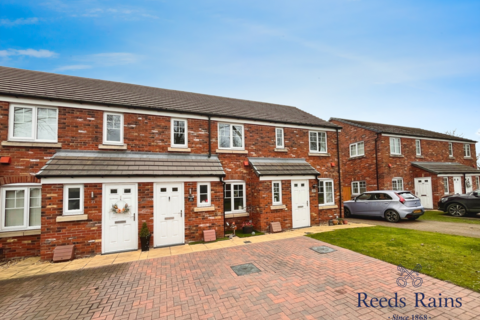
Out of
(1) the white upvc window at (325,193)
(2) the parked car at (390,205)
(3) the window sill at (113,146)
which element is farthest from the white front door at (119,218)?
(2) the parked car at (390,205)

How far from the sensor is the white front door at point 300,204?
11016 millimetres

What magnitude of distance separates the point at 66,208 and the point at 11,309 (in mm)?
3621

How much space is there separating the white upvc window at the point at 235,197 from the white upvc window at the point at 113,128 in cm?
538

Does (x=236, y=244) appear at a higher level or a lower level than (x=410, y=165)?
lower

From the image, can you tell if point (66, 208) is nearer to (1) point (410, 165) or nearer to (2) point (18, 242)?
(2) point (18, 242)

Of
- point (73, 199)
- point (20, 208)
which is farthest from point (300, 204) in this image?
point (20, 208)

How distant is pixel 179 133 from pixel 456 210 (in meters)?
17.7

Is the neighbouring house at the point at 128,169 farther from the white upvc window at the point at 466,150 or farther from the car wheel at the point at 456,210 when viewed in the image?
the white upvc window at the point at 466,150

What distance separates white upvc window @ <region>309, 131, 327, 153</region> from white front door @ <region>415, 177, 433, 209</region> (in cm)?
1068

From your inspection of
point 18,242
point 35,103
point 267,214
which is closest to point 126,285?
point 18,242

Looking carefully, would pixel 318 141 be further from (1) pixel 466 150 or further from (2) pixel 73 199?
(1) pixel 466 150

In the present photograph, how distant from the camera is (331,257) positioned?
22.3 ft

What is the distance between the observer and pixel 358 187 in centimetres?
1869

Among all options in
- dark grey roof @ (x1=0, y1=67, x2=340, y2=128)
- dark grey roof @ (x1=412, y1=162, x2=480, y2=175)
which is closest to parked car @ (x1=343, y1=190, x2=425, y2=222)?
dark grey roof @ (x1=0, y1=67, x2=340, y2=128)
